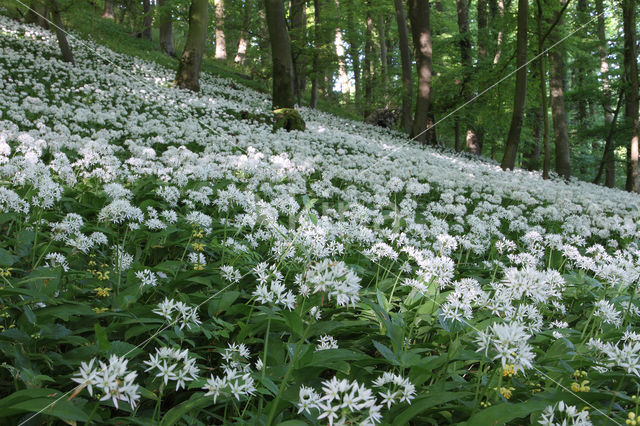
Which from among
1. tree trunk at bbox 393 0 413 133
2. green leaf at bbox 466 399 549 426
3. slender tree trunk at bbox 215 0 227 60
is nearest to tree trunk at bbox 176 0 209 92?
slender tree trunk at bbox 215 0 227 60

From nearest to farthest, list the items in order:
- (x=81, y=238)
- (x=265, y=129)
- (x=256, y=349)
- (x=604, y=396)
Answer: (x=604, y=396) → (x=256, y=349) → (x=81, y=238) → (x=265, y=129)

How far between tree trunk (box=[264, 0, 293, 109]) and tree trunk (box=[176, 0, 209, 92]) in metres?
2.50

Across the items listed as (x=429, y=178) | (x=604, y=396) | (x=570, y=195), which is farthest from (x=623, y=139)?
(x=604, y=396)

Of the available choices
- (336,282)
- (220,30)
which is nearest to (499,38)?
(220,30)

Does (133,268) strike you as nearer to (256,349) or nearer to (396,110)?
(256,349)

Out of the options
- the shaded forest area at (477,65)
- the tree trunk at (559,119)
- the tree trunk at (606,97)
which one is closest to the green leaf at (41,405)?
the shaded forest area at (477,65)

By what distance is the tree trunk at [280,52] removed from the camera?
11.7 meters

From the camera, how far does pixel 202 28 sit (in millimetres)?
13008

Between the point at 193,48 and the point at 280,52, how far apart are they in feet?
10.3

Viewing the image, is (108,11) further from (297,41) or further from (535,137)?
(535,137)

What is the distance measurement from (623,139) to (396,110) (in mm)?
10442

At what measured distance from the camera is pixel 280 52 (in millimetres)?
11820

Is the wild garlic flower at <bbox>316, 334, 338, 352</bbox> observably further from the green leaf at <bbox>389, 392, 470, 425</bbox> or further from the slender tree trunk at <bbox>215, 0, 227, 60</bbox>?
the slender tree trunk at <bbox>215, 0, 227, 60</bbox>

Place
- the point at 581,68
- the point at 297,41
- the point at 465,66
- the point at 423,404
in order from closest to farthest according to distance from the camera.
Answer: the point at 423,404
the point at 465,66
the point at 297,41
the point at 581,68
